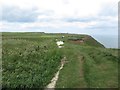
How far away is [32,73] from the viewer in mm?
44219

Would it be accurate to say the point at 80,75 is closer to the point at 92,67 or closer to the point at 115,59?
the point at 92,67

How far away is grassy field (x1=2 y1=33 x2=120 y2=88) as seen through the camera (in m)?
40.2

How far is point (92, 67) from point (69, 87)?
25.6 ft

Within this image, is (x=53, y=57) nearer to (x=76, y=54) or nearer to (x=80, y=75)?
(x=76, y=54)

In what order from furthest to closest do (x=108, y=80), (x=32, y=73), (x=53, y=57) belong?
1. (x=53, y=57)
2. (x=32, y=73)
3. (x=108, y=80)

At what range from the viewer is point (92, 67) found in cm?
4528

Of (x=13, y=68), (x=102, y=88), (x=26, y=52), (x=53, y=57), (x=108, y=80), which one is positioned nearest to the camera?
(x=102, y=88)

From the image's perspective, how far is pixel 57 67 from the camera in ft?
156

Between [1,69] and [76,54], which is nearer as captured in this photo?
[1,69]

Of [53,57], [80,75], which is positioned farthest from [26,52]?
[80,75]

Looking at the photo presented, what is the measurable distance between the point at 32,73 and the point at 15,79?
10.2 feet

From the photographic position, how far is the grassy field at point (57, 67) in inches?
1583

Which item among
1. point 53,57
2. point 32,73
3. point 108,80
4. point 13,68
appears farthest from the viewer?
point 53,57

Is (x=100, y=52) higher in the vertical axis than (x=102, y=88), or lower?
higher
